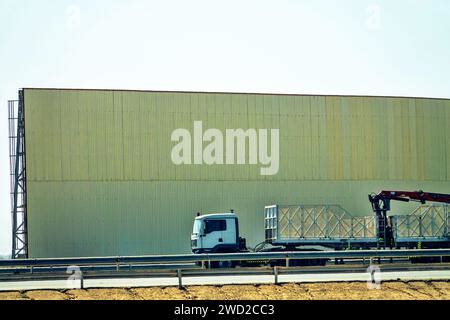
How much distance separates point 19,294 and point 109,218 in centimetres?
2266

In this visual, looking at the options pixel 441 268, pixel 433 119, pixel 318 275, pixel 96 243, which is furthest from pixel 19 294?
pixel 433 119

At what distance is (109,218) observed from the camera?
1623 inches

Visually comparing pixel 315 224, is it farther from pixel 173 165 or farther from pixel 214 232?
pixel 173 165

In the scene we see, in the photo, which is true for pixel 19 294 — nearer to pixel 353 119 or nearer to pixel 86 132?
pixel 86 132

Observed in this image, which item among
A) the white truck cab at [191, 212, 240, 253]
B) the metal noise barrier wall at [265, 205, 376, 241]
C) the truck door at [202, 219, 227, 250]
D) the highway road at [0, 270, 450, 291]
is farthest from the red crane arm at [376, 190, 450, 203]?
the highway road at [0, 270, 450, 291]

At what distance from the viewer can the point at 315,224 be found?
35594mm

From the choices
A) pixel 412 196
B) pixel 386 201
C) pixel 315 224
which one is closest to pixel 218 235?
pixel 315 224

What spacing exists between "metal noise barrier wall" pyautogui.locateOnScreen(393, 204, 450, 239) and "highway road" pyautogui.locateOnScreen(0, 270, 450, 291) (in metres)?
13.5

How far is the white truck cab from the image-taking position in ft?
108

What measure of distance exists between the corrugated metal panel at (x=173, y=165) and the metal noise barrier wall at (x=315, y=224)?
7.01 meters

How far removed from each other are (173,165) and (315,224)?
10053 millimetres

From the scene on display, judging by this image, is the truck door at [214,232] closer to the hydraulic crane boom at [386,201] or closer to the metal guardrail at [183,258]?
the hydraulic crane boom at [386,201]

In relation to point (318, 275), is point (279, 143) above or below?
above

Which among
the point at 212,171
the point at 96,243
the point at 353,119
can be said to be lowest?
the point at 96,243
